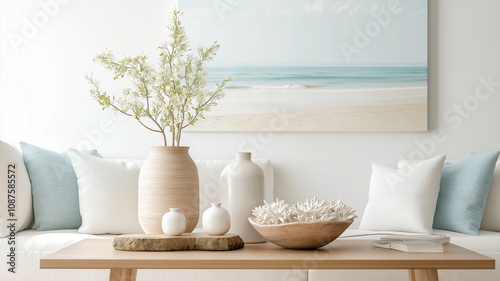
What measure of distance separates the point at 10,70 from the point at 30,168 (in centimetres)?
87

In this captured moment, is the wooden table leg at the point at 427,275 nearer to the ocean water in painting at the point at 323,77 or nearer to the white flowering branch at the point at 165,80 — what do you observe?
the white flowering branch at the point at 165,80

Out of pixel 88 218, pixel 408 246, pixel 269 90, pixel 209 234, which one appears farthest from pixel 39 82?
pixel 408 246

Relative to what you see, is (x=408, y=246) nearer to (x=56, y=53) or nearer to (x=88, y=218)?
(x=88, y=218)

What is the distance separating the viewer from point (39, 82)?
3428 mm

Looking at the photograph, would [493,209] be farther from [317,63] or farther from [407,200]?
[317,63]

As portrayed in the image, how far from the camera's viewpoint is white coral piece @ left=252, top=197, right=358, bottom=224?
1695 mm

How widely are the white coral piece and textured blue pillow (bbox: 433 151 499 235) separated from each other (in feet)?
4.41

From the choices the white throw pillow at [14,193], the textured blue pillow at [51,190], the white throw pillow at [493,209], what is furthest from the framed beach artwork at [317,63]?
the white throw pillow at [14,193]

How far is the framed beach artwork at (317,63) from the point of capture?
3305 mm

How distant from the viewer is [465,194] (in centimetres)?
286

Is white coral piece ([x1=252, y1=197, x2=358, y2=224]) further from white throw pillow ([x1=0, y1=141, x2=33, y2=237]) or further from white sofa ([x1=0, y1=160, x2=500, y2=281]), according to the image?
white throw pillow ([x1=0, y1=141, x2=33, y2=237])

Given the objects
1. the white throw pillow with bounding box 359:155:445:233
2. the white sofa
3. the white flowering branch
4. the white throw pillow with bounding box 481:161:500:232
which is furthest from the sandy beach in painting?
the white flowering branch

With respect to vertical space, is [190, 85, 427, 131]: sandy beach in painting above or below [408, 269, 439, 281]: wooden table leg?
above

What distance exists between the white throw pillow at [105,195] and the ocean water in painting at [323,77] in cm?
84
